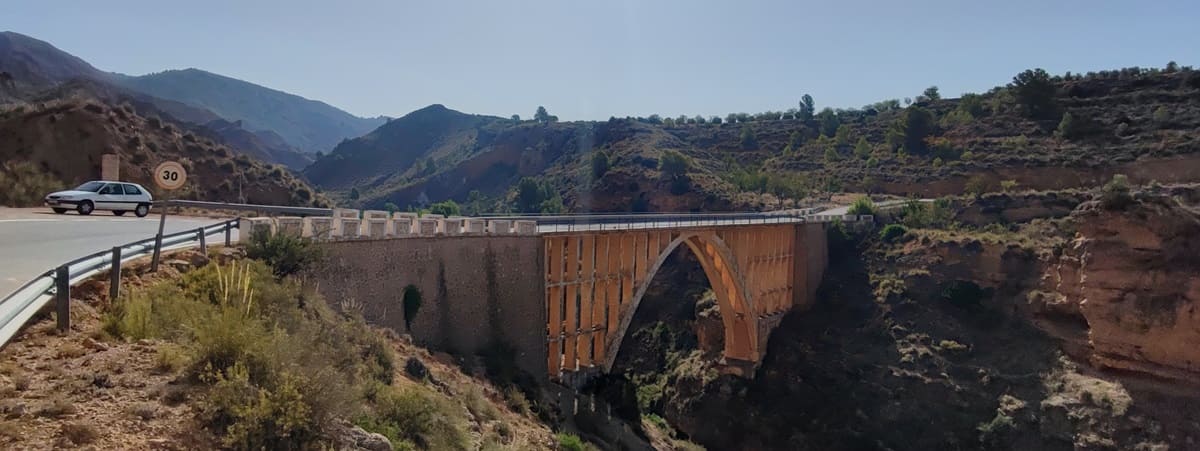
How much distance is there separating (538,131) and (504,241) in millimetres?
97455

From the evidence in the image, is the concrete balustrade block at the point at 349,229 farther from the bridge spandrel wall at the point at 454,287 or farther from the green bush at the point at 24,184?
the green bush at the point at 24,184

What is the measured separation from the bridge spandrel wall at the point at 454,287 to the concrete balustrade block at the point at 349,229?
0.57 feet

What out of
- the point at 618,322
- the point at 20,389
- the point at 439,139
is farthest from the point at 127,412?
the point at 439,139

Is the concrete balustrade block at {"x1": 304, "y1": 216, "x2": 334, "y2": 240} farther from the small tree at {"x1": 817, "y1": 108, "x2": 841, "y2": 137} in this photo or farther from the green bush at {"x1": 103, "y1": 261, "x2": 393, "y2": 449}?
the small tree at {"x1": 817, "y1": 108, "x2": 841, "y2": 137}

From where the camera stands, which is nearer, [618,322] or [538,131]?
[618,322]

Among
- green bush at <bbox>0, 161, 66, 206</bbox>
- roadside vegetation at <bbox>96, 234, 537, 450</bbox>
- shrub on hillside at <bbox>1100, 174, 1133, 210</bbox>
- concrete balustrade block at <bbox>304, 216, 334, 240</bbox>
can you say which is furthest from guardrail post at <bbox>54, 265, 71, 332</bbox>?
shrub on hillside at <bbox>1100, 174, 1133, 210</bbox>

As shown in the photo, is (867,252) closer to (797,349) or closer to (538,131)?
(797,349)

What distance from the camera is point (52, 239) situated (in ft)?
43.5

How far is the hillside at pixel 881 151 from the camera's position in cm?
5594

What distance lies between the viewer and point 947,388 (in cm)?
3203

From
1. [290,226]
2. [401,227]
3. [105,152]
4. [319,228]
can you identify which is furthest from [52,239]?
[105,152]

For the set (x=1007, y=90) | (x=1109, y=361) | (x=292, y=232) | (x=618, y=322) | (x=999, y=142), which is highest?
(x=1007, y=90)

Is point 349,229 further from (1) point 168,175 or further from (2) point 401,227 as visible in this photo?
(1) point 168,175

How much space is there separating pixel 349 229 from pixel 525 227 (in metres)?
6.57
